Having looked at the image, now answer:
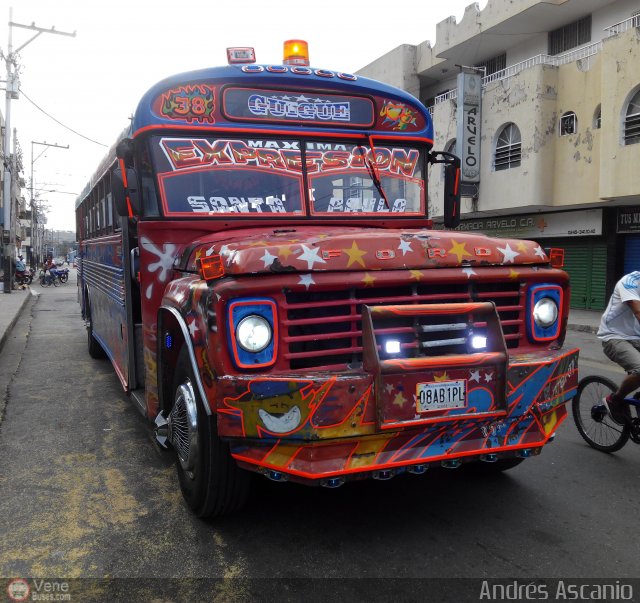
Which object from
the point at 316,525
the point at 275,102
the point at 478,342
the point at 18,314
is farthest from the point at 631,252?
the point at 18,314

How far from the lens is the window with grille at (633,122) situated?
14.3 meters

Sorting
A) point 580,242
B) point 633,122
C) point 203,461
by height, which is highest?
point 633,122

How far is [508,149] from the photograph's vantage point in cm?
1844

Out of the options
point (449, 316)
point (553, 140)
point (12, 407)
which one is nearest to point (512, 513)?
point (449, 316)

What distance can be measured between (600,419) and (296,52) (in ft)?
12.4

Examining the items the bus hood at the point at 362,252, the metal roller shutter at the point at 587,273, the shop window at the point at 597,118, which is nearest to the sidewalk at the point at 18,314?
the metal roller shutter at the point at 587,273

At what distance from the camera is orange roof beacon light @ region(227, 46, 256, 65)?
13.7ft

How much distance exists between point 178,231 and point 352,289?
1.59 m

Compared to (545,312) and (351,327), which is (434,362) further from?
(545,312)

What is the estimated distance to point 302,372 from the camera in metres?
2.84

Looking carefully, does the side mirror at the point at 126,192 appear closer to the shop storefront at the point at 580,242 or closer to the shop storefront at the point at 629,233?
the shop storefront at the point at 629,233

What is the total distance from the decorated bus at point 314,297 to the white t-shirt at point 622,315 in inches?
47.6

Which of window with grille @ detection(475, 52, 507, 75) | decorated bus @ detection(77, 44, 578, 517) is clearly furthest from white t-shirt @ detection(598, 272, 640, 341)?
window with grille @ detection(475, 52, 507, 75)

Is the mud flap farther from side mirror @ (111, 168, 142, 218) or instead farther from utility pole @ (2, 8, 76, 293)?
utility pole @ (2, 8, 76, 293)
